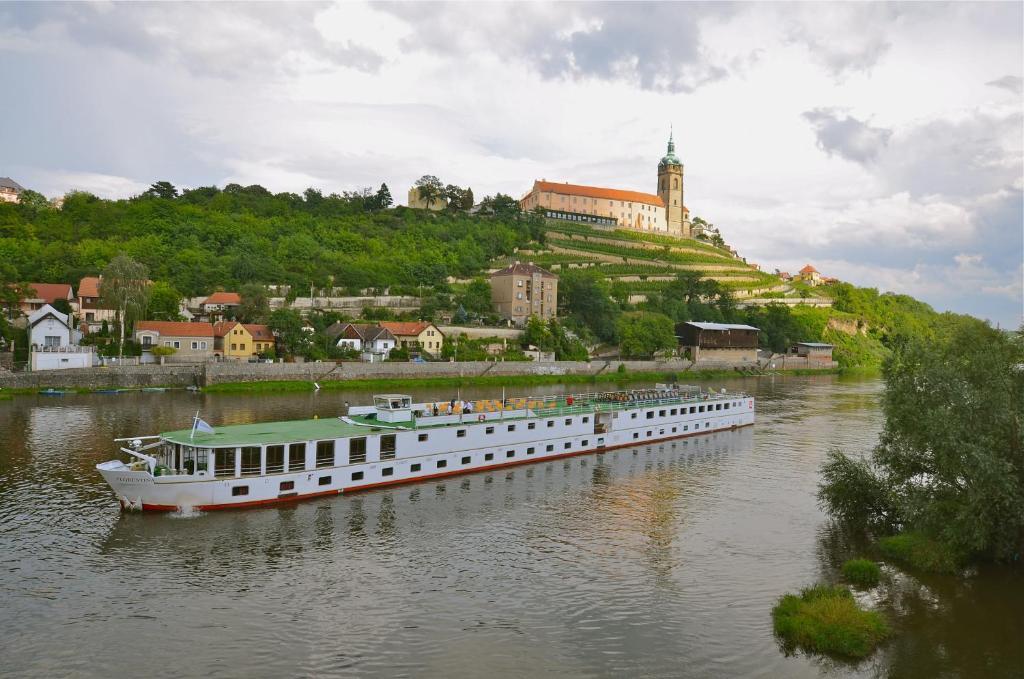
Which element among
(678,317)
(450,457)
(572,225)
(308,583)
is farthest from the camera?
(572,225)

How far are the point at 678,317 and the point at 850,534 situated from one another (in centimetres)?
8571

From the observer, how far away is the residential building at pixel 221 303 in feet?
264

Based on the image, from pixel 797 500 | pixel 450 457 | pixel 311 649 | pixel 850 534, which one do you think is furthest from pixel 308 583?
pixel 797 500

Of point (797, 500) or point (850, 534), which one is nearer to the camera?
point (850, 534)

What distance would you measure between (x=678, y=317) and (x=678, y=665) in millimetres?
96504

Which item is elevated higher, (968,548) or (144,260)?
(144,260)

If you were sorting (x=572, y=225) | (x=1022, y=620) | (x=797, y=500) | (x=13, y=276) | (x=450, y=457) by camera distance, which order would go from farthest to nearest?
(x=572, y=225) < (x=13, y=276) < (x=450, y=457) < (x=797, y=500) < (x=1022, y=620)

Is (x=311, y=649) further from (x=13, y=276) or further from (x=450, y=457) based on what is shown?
(x=13, y=276)

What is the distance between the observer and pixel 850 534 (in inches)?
1020

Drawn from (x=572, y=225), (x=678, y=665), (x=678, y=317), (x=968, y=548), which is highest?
(x=572, y=225)

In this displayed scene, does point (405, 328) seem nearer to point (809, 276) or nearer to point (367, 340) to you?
point (367, 340)

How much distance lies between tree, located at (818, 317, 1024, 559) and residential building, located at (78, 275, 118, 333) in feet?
239

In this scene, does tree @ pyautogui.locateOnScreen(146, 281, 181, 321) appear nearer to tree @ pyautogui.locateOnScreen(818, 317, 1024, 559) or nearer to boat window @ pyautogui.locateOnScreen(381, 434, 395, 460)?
boat window @ pyautogui.locateOnScreen(381, 434, 395, 460)

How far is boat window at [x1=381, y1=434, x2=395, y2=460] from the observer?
3164 centimetres
